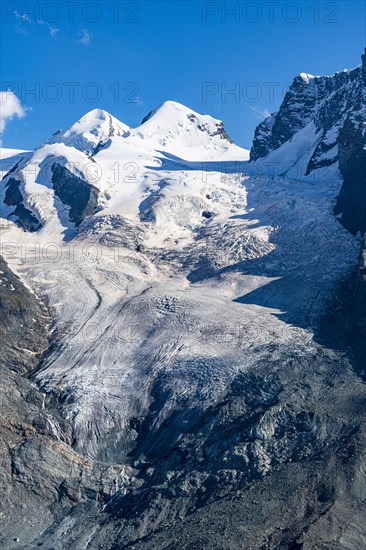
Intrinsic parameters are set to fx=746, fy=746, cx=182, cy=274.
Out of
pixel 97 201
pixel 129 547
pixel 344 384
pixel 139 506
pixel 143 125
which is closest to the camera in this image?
pixel 129 547

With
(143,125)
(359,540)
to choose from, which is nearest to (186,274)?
(359,540)

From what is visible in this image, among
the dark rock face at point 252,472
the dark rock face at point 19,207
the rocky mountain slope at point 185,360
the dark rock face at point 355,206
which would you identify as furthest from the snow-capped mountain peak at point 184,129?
the dark rock face at point 252,472

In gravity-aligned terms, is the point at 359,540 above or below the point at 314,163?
below

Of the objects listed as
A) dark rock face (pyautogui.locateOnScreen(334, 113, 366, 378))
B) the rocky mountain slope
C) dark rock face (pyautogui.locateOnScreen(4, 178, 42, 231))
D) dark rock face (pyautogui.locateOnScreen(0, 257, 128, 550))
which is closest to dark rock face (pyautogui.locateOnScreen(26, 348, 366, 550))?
the rocky mountain slope

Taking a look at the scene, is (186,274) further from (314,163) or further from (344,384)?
(314,163)

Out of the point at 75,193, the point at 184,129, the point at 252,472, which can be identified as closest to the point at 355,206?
the point at 75,193

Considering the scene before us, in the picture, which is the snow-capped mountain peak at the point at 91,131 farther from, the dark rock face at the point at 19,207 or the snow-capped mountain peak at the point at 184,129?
the dark rock face at the point at 19,207

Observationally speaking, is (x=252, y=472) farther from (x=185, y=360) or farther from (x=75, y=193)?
(x=75, y=193)
